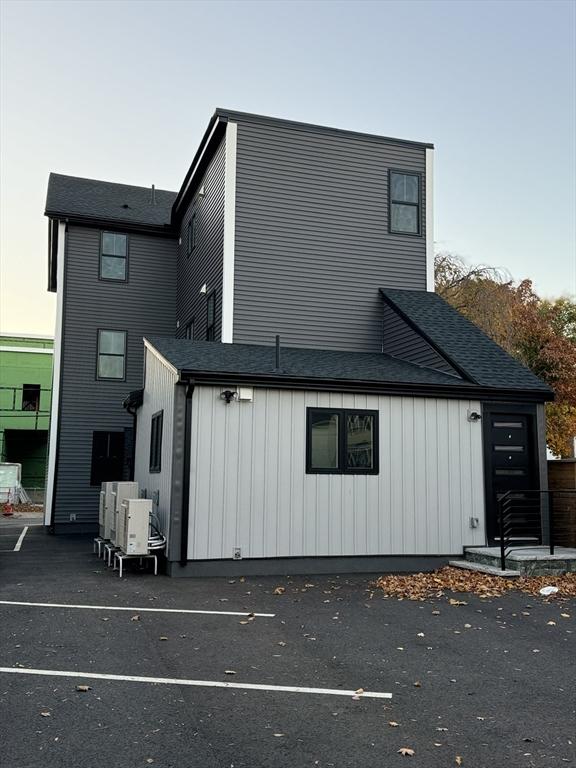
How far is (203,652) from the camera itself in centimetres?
608

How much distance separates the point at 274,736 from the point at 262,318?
1093cm

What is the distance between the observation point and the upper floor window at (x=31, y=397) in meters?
34.9

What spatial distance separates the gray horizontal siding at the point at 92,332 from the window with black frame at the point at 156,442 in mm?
6443

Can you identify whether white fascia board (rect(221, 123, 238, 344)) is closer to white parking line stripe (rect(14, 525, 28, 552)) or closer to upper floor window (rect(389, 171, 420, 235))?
upper floor window (rect(389, 171, 420, 235))

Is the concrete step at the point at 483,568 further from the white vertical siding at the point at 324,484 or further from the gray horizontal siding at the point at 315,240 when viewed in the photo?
the gray horizontal siding at the point at 315,240

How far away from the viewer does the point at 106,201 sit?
68.6 feet

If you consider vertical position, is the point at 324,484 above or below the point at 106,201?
below

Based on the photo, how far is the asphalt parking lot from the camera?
156 inches

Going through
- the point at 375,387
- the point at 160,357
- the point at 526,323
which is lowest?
the point at 375,387

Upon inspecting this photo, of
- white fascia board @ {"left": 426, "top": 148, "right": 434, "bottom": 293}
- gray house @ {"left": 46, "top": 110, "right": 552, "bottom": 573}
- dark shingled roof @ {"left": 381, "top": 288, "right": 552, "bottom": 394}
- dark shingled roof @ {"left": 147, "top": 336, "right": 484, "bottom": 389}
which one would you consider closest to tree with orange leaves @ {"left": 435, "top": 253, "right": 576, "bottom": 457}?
white fascia board @ {"left": 426, "top": 148, "right": 434, "bottom": 293}

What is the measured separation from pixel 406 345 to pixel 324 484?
170 inches

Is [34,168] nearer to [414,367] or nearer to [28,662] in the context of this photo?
[414,367]

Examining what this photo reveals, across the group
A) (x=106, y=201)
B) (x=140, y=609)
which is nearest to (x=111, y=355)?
(x=106, y=201)

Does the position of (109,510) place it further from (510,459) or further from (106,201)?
(106,201)
